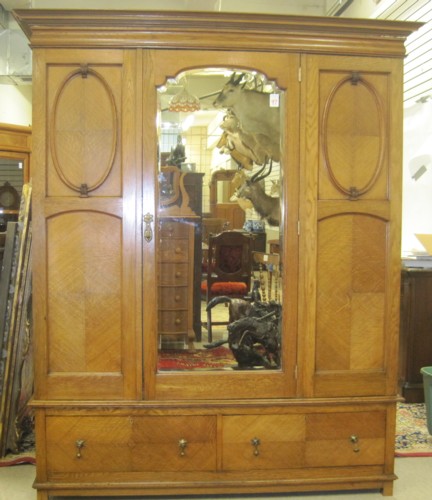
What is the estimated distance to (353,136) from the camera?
2391 millimetres

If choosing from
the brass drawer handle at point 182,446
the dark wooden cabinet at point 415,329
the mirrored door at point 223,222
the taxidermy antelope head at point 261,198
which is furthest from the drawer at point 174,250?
the dark wooden cabinet at point 415,329

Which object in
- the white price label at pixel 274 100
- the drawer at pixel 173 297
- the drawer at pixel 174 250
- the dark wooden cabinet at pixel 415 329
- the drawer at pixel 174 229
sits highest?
the white price label at pixel 274 100

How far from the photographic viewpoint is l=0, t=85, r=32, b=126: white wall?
647 cm

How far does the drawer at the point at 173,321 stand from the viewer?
2422mm

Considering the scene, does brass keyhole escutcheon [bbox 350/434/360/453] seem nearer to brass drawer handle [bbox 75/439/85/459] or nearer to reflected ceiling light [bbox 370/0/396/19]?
brass drawer handle [bbox 75/439/85/459]

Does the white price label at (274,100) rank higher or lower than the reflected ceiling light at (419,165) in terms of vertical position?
higher

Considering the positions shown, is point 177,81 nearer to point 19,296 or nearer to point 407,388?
point 19,296

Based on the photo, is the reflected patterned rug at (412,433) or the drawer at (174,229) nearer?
the drawer at (174,229)

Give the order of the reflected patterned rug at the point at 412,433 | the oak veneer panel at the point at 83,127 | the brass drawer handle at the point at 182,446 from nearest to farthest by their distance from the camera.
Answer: the oak veneer panel at the point at 83,127
the brass drawer handle at the point at 182,446
the reflected patterned rug at the point at 412,433

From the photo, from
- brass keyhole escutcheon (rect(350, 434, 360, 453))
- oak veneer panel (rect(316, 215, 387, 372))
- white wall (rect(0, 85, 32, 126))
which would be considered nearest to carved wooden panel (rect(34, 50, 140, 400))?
oak veneer panel (rect(316, 215, 387, 372))

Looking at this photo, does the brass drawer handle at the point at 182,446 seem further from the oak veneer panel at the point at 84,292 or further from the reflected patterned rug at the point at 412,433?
the reflected patterned rug at the point at 412,433

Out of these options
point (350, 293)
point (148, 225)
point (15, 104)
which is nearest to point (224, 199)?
point (148, 225)

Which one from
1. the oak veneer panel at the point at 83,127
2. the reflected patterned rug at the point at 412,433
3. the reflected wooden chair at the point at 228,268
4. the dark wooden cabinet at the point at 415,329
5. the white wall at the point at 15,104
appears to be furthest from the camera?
the white wall at the point at 15,104

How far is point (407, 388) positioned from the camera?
3.79 m
